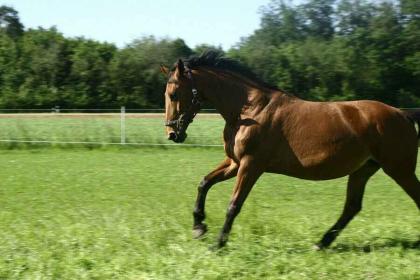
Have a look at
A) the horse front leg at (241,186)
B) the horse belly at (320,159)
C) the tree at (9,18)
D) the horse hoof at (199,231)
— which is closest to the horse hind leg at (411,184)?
the horse belly at (320,159)

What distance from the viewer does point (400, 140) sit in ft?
19.2

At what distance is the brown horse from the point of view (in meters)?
5.75

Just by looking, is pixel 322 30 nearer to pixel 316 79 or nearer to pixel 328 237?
pixel 316 79

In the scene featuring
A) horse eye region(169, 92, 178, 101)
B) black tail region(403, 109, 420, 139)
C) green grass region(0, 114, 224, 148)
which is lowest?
green grass region(0, 114, 224, 148)

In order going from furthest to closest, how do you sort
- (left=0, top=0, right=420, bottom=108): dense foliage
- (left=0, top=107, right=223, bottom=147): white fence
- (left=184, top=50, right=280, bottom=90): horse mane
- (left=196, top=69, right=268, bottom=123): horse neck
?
(left=0, top=0, right=420, bottom=108): dense foliage < (left=0, top=107, right=223, bottom=147): white fence < (left=184, top=50, right=280, bottom=90): horse mane < (left=196, top=69, right=268, bottom=123): horse neck

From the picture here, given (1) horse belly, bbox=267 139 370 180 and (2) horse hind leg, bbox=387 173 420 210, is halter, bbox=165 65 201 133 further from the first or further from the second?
(2) horse hind leg, bbox=387 173 420 210

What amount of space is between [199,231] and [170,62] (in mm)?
38737

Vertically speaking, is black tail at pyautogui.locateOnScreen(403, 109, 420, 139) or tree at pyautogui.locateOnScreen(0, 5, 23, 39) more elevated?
tree at pyautogui.locateOnScreen(0, 5, 23, 39)

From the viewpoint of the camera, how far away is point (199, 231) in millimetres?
6105

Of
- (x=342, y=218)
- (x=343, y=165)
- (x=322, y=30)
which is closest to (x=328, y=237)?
(x=342, y=218)

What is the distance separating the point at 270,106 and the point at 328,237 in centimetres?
150

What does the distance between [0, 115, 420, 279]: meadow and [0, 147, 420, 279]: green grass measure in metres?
0.01

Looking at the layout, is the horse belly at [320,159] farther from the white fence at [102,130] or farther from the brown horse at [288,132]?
the white fence at [102,130]

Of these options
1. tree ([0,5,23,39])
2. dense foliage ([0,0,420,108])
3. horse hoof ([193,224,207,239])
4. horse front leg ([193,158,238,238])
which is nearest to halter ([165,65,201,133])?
horse front leg ([193,158,238,238])
